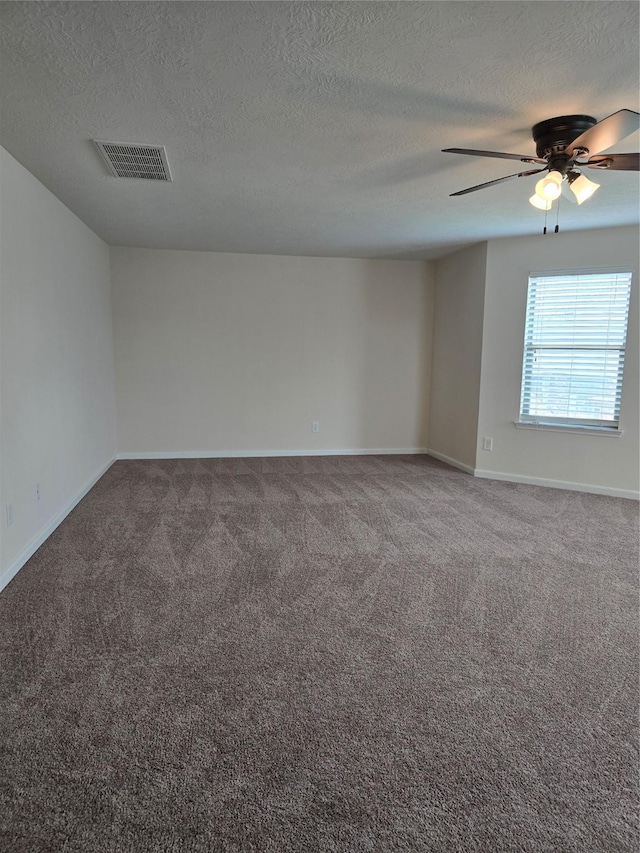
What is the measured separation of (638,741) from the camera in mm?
1607

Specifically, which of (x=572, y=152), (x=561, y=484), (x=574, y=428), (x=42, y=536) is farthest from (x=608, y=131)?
(x=42, y=536)

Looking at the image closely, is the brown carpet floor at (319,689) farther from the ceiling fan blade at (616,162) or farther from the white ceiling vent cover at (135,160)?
the white ceiling vent cover at (135,160)

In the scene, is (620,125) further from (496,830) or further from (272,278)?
(272,278)

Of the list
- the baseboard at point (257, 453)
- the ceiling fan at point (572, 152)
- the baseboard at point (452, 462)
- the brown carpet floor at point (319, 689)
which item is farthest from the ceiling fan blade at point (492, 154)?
the baseboard at point (257, 453)

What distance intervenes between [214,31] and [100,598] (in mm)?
2604

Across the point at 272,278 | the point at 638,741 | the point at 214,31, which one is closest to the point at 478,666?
the point at 638,741

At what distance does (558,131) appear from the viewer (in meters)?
2.27

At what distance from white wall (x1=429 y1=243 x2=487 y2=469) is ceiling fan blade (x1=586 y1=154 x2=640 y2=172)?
2545mm

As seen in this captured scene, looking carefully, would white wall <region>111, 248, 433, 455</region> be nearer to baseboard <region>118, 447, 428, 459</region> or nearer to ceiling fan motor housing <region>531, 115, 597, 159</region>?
baseboard <region>118, 447, 428, 459</region>

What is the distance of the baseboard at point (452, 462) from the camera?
513cm

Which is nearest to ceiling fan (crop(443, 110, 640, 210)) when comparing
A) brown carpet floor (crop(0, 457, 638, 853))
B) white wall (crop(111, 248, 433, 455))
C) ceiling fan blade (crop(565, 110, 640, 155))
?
ceiling fan blade (crop(565, 110, 640, 155))

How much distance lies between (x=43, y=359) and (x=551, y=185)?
335cm

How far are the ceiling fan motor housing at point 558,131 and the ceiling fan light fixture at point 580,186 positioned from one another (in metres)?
0.19

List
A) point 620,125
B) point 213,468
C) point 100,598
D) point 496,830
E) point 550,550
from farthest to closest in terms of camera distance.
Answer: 1. point 213,468
2. point 550,550
3. point 100,598
4. point 620,125
5. point 496,830
